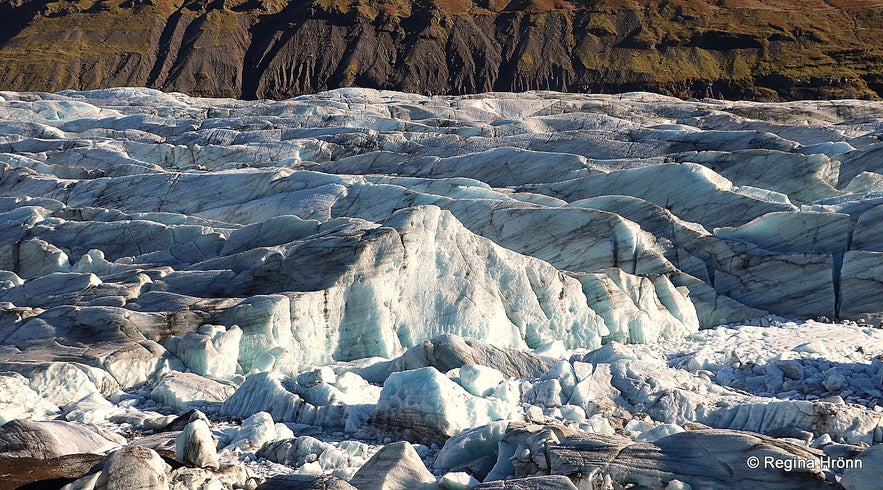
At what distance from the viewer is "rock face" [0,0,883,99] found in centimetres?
10250

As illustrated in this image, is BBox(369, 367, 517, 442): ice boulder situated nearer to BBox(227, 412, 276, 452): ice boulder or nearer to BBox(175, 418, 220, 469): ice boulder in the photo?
BBox(227, 412, 276, 452): ice boulder

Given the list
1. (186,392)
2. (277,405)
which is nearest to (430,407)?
(277,405)

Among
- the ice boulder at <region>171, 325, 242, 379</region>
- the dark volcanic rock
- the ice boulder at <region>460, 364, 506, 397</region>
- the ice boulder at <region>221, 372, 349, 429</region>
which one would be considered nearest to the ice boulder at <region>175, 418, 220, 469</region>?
the dark volcanic rock

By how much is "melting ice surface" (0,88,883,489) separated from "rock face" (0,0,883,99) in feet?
242

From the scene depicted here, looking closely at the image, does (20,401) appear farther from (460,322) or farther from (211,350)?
(460,322)

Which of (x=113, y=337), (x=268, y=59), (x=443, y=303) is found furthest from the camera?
(x=268, y=59)

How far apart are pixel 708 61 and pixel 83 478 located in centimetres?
10388

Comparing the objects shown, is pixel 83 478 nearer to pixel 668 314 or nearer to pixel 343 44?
pixel 668 314

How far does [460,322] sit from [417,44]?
9698 cm

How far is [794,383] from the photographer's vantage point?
13664mm

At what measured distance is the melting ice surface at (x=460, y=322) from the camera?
958 centimetres

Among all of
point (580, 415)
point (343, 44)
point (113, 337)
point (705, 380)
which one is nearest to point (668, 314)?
point (705, 380)

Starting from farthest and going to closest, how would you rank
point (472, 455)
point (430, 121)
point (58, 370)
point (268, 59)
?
point (268, 59)
point (430, 121)
point (58, 370)
point (472, 455)

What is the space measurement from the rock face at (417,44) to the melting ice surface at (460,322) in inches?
2900
